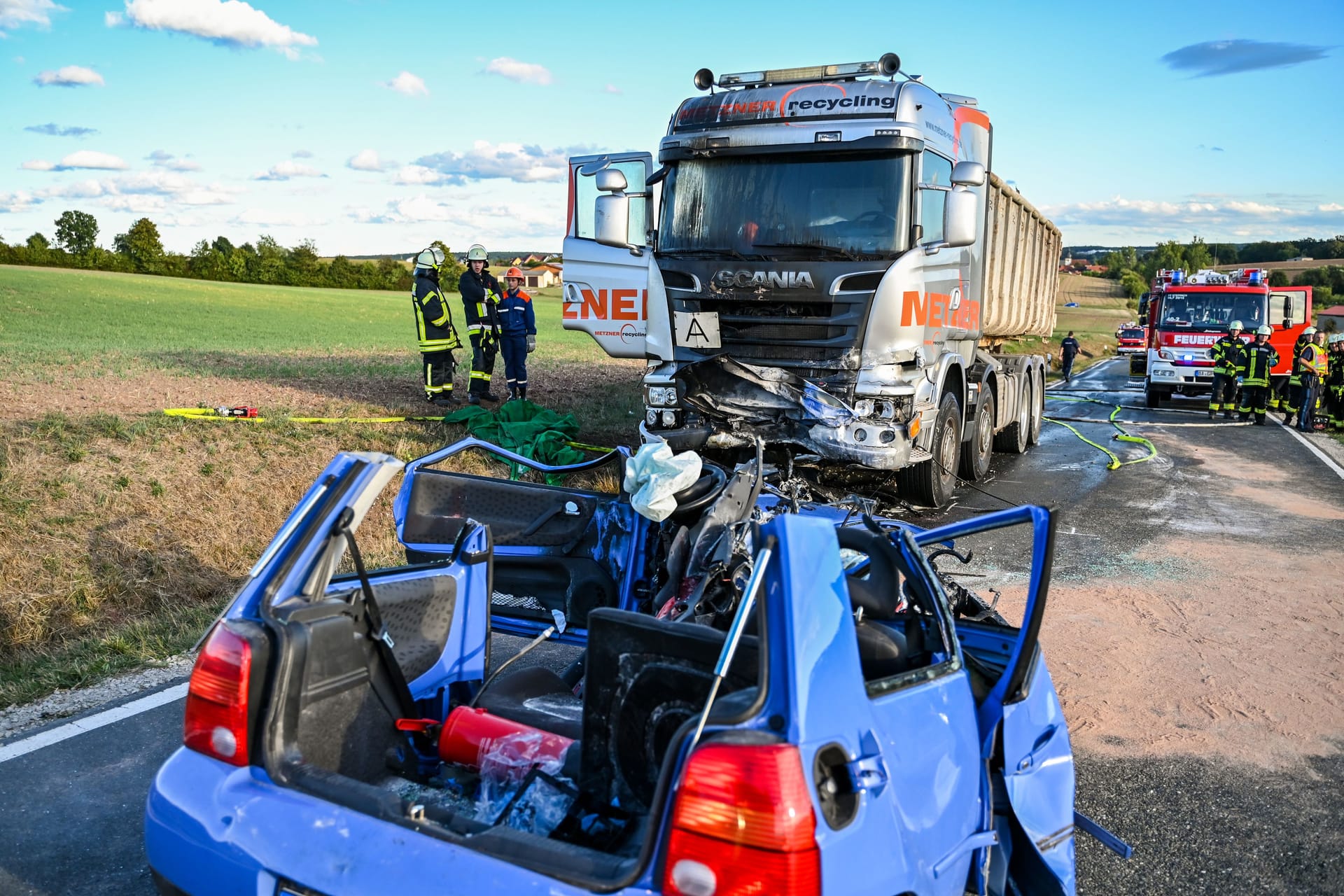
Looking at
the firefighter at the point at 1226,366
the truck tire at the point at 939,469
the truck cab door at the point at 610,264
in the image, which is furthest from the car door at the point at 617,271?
the firefighter at the point at 1226,366

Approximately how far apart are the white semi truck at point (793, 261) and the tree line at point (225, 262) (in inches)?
2593

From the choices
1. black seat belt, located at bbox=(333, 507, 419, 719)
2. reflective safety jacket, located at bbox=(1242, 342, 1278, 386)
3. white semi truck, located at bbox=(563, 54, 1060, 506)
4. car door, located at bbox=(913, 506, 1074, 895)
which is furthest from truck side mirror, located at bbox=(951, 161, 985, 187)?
reflective safety jacket, located at bbox=(1242, 342, 1278, 386)

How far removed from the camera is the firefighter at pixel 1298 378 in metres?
17.8

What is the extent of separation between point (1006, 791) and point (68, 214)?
119 metres

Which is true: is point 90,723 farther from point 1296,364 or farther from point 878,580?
point 1296,364

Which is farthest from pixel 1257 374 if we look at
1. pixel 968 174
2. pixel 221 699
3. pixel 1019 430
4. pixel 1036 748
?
pixel 221 699

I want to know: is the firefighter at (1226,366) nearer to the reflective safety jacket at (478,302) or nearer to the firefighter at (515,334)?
the firefighter at (515,334)

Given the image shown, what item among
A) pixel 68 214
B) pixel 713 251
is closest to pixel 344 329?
pixel 713 251

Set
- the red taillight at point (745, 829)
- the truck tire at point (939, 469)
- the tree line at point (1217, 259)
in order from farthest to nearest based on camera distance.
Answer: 1. the tree line at point (1217, 259)
2. the truck tire at point (939, 469)
3. the red taillight at point (745, 829)

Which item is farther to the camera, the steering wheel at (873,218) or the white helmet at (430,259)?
the white helmet at (430,259)

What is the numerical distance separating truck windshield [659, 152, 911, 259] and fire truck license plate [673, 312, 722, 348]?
537mm

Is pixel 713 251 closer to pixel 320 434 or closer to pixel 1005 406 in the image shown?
pixel 320 434

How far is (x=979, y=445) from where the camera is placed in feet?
37.4

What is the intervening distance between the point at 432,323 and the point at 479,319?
2.92 feet
